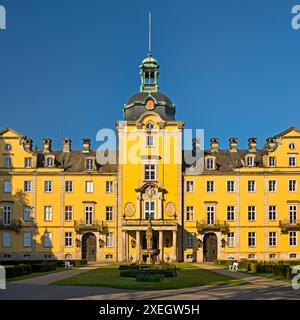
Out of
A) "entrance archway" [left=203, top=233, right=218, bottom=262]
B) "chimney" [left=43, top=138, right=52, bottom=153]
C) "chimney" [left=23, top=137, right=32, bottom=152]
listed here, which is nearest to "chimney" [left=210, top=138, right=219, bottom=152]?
"entrance archway" [left=203, top=233, right=218, bottom=262]

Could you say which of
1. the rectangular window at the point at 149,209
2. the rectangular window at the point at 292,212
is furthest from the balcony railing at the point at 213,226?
the rectangular window at the point at 292,212

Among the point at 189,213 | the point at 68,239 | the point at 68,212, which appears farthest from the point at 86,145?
the point at 189,213

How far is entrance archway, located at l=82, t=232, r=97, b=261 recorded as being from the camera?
6512 cm

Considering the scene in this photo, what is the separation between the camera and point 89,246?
6525cm

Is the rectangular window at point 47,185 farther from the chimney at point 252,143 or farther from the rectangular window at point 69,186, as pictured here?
the chimney at point 252,143

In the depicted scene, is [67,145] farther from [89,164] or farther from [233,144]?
[233,144]

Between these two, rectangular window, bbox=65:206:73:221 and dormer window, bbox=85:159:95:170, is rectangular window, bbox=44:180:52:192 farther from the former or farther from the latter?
dormer window, bbox=85:159:95:170

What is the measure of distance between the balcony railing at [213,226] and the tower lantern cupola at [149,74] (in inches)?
632

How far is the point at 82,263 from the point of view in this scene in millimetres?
57938

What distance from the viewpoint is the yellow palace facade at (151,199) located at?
6444cm

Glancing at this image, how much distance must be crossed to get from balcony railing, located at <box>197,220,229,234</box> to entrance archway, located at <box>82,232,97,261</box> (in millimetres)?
11458

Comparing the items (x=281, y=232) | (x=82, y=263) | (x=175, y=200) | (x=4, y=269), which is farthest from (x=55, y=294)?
(x=281, y=232)

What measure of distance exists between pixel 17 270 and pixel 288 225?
35011 mm

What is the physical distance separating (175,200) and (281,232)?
12010 millimetres
